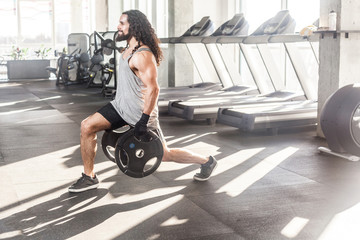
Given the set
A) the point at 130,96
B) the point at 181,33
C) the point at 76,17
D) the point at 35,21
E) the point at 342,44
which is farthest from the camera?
the point at 76,17

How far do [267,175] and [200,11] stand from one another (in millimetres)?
8090

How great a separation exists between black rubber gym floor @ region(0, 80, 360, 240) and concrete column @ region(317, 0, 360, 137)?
789 mm

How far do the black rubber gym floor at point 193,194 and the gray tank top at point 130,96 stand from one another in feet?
2.02

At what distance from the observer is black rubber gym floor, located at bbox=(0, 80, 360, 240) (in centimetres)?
312

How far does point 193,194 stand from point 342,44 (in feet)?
9.34

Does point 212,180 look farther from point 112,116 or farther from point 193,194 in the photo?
point 112,116

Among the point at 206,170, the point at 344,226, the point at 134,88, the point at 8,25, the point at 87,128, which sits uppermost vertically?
the point at 8,25

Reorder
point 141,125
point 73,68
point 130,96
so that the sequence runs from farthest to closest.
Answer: point 73,68, point 130,96, point 141,125

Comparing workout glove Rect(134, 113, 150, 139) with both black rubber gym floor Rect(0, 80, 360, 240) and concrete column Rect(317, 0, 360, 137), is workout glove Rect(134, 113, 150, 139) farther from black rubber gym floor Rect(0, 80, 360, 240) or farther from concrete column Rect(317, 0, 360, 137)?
concrete column Rect(317, 0, 360, 137)

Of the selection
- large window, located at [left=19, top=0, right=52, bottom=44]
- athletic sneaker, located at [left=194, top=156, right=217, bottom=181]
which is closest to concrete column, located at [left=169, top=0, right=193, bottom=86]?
athletic sneaker, located at [left=194, top=156, right=217, bottom=181]

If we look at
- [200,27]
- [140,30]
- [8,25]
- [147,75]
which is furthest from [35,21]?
[147,75]

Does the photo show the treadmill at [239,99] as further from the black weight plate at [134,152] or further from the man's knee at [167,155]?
the black weight plate at [134,152]

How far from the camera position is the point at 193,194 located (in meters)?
3.88

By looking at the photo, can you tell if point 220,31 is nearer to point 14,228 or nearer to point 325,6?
point 325,6
